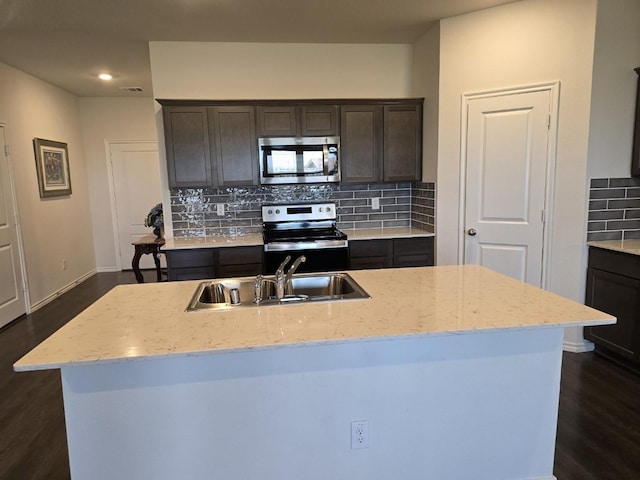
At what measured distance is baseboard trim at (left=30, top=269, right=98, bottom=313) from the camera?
4764mm

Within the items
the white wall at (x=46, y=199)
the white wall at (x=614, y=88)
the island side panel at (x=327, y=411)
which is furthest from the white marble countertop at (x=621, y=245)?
the white wall at (x=46, y=199)

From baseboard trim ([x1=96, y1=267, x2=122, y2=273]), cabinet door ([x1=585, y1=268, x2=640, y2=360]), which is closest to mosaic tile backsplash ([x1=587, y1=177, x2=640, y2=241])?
cabinet door ([x1=585, y1=268, x2=640, y2=360])

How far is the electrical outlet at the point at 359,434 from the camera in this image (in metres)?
1.68

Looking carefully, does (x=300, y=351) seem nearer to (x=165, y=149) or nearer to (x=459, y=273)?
(x=459, y=273)

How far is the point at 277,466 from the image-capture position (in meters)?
1.65

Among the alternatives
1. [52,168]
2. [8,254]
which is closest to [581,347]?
[8,254]

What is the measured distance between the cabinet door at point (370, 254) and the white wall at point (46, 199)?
354cm

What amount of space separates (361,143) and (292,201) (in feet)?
2.89

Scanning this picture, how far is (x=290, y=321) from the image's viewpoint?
1.61 m

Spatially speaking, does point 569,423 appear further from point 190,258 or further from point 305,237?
point 190,258

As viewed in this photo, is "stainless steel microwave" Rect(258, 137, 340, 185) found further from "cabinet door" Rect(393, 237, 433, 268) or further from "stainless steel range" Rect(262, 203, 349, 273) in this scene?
"cabinet door" Rect(393, 237, 433, 268)

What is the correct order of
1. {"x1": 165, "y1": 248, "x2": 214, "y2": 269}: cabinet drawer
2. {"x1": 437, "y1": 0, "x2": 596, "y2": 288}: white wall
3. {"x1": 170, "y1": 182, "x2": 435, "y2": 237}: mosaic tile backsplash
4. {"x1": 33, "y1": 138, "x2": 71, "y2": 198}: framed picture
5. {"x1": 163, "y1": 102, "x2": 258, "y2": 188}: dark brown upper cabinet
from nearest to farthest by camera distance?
{"x1": 437, "y1": 0, "x2": 596, "y2": 288}: white wall
{"x1": 165, "y1": 248, "x2": 214, "y2": 269}: cabinet drawer
{"x1": 163, "y1": 102, "x2": 258, "y2": 188}: dark brown upper cabinet
{"x1": 170, "y1": 182, "x2": 435, "y2": 237}: mosaic tile backsplash
{"x1": 33, "y1": 138, "x2": 71, "y2": 198}: framed picture

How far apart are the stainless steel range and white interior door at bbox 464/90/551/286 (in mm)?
1131

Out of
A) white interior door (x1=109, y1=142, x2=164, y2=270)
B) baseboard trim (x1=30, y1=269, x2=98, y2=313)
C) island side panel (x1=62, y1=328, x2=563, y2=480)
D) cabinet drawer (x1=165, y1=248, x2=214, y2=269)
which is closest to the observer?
island side panel (x1=62, y1=328, x2=563, y2=480)
